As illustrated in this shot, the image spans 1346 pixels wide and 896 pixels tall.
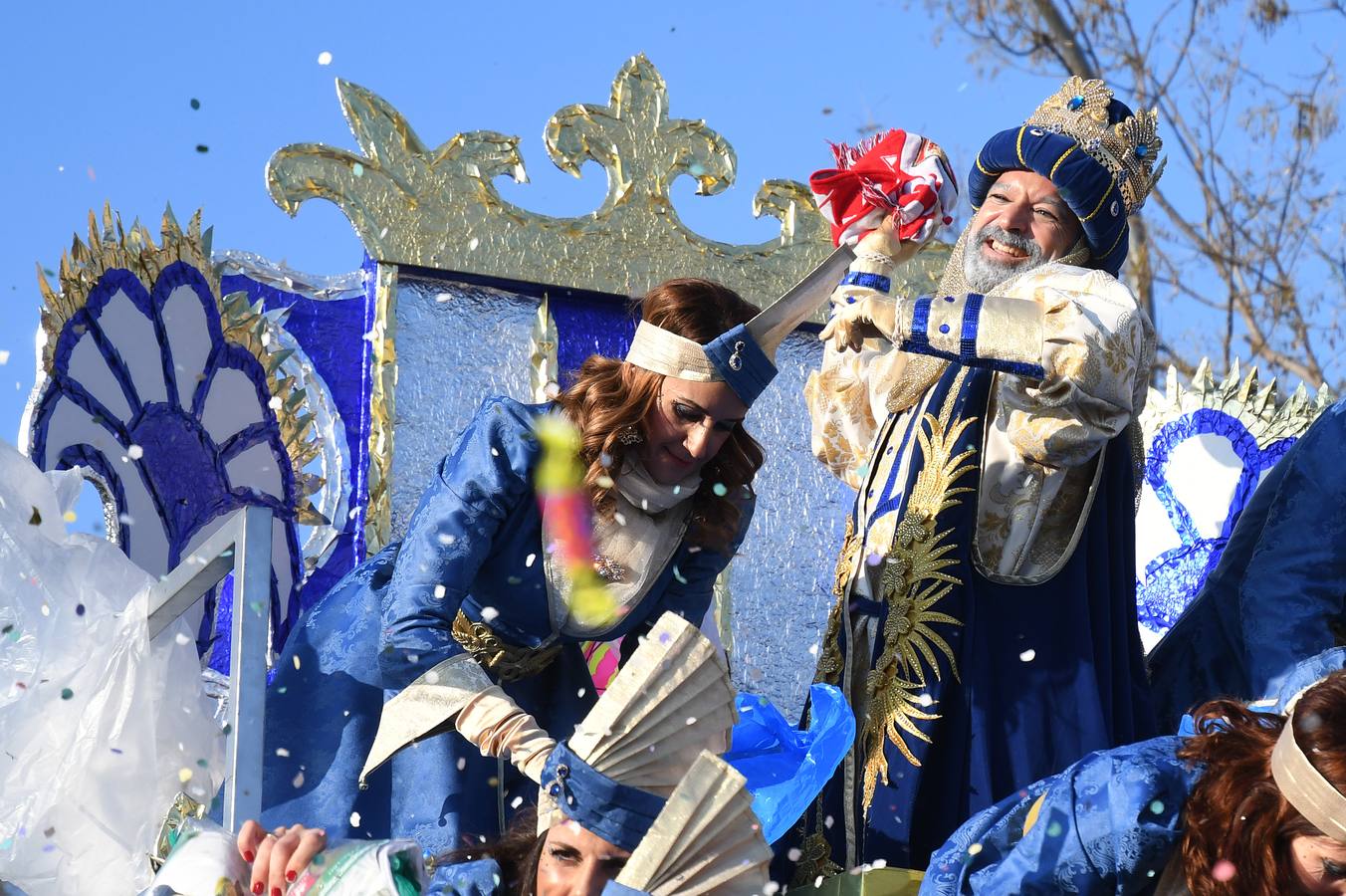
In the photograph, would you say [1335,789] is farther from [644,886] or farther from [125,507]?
[125,507]

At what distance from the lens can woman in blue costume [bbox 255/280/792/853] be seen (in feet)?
9.60

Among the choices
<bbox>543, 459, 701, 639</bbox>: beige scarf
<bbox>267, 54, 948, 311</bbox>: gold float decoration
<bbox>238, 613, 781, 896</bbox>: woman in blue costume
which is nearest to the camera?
<bbox>238, 613, 781, 896</bbox>: woman in blue costume

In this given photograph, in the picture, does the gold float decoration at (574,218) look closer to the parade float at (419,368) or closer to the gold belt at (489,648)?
the parade float at (419,368)

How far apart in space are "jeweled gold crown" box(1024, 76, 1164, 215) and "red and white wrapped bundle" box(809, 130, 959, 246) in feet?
0.57

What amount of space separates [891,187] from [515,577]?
2.83ft

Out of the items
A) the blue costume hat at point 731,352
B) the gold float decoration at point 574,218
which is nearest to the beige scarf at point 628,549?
the blue costume hat at point 731,352

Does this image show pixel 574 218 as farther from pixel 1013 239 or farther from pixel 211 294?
pixel 1013 239

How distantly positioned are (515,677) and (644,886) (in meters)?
0.93

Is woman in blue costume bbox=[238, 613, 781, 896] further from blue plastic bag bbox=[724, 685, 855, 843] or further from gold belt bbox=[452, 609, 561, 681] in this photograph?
gold belt bbox=[452, 609, 561, 681]

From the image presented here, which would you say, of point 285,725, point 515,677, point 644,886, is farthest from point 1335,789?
point 285,725

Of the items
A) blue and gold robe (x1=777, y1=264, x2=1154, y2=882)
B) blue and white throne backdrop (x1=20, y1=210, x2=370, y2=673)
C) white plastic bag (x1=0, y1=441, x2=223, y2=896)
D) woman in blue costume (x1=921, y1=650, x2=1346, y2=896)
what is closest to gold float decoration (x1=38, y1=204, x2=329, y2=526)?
blue and white throne backdrop (x1=20, y1=210, x2=370, y2=673)

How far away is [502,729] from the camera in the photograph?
2668mm

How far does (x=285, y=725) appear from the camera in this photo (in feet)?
10.1

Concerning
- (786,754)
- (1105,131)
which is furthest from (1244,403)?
(786,754)
